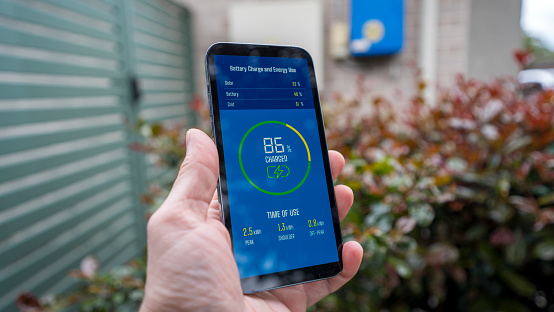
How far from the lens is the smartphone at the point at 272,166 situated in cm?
73

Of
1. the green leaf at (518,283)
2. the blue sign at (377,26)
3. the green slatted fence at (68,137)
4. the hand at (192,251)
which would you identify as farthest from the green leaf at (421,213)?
the blue sign at (377,26)

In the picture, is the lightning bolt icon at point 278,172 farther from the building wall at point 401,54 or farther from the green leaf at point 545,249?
the building wall at point 401,54

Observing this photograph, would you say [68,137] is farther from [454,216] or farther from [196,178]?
[454,216]

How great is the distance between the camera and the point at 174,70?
326 centimetres

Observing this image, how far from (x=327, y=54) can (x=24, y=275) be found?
9.26 feet

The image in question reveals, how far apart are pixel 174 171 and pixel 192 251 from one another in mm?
1376

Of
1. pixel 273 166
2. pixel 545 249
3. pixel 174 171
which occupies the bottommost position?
pixel 545 249

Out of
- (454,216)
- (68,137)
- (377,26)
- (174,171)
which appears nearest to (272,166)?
(454,216)

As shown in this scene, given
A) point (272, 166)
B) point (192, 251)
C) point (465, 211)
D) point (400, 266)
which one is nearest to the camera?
point (192, 251)

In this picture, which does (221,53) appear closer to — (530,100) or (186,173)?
(186,173)

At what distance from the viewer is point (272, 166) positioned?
780mm

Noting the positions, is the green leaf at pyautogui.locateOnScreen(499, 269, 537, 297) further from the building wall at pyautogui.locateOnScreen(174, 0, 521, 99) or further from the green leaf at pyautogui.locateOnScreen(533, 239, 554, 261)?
the building wall at pyautogui.locateOnScreen(174, 0, 521, 99)

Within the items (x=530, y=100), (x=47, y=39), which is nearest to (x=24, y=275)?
(x=47, y=39)

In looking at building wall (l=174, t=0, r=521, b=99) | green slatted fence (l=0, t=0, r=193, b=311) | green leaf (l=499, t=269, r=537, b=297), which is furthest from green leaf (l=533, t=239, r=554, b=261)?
building wall (l=174, t=0, r=521, b=99)
